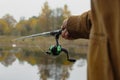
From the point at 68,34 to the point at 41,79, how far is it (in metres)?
12.7

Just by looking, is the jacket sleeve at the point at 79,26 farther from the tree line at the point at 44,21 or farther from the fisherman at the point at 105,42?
the tree line at the point at 44,21

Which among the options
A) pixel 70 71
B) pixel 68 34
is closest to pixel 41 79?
pixel 70 71

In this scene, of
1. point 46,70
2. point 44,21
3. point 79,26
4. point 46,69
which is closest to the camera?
point 79,26

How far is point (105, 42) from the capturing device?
111 cm

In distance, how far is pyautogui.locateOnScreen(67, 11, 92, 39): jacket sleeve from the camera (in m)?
1.62

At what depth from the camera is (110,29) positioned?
110 cm

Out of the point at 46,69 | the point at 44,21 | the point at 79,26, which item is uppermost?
the point at 79,26

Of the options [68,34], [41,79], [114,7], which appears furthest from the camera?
[41,79]

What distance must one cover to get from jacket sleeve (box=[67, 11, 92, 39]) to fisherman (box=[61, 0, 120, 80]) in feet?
1.49

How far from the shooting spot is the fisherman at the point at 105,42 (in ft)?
3.55

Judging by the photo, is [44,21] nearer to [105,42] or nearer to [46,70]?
[46,70]

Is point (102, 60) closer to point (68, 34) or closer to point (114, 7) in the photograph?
point (114, 7)

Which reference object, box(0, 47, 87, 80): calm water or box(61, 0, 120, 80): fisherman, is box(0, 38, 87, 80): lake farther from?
box(61, 0, 120, 80): fisherman

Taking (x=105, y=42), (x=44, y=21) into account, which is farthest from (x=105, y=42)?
(x=44, y=21)
